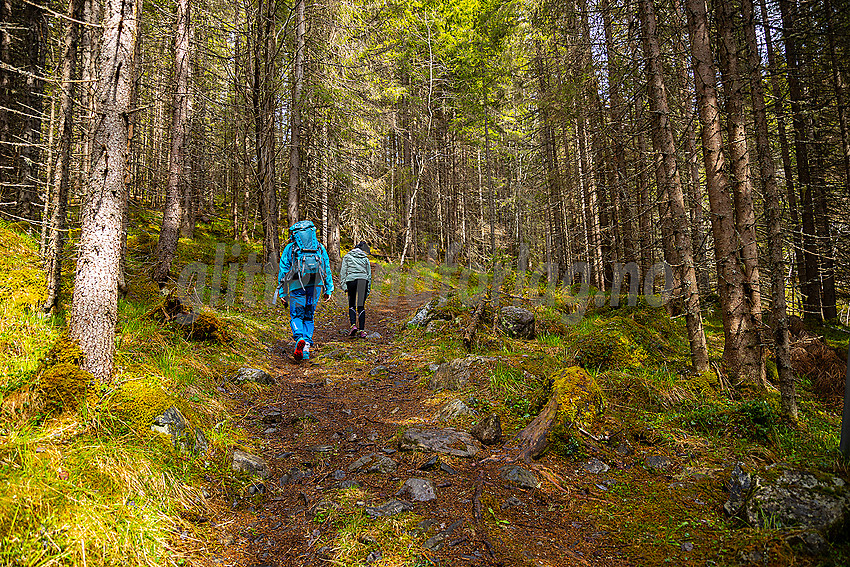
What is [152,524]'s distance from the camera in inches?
104

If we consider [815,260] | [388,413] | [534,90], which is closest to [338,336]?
[388,413]

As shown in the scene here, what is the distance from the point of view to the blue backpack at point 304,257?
25.2 ft

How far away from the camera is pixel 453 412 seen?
15.5 ft

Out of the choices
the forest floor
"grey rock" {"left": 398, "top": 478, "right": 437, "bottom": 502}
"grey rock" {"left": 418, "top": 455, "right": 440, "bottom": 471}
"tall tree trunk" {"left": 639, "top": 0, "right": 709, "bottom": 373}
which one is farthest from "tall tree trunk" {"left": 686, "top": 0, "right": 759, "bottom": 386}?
"grey rock" {"left": 398, "top": 478, "right": 437, "bottom": 502}

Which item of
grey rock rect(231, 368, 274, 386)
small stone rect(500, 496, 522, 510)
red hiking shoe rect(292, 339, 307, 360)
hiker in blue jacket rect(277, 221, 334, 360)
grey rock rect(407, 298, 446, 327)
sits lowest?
small stone rect(500, 496, 522, 510)

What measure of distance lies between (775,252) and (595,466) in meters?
4.38

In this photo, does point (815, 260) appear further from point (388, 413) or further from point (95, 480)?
point (95, 480)

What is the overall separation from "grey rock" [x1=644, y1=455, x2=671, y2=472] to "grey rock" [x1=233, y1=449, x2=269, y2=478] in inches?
137

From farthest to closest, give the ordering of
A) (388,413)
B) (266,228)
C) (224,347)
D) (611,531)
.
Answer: (266,228), (224,347), (388,413), (611,531)

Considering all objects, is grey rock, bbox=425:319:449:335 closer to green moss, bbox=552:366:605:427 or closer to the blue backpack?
the blue backpack

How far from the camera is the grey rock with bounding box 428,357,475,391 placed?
5.60 m

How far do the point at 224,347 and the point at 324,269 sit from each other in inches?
94.2

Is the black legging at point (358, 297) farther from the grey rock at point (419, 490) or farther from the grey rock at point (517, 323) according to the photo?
the grey rock at point (419, 490)

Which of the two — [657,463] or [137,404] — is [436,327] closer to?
[657,463]
